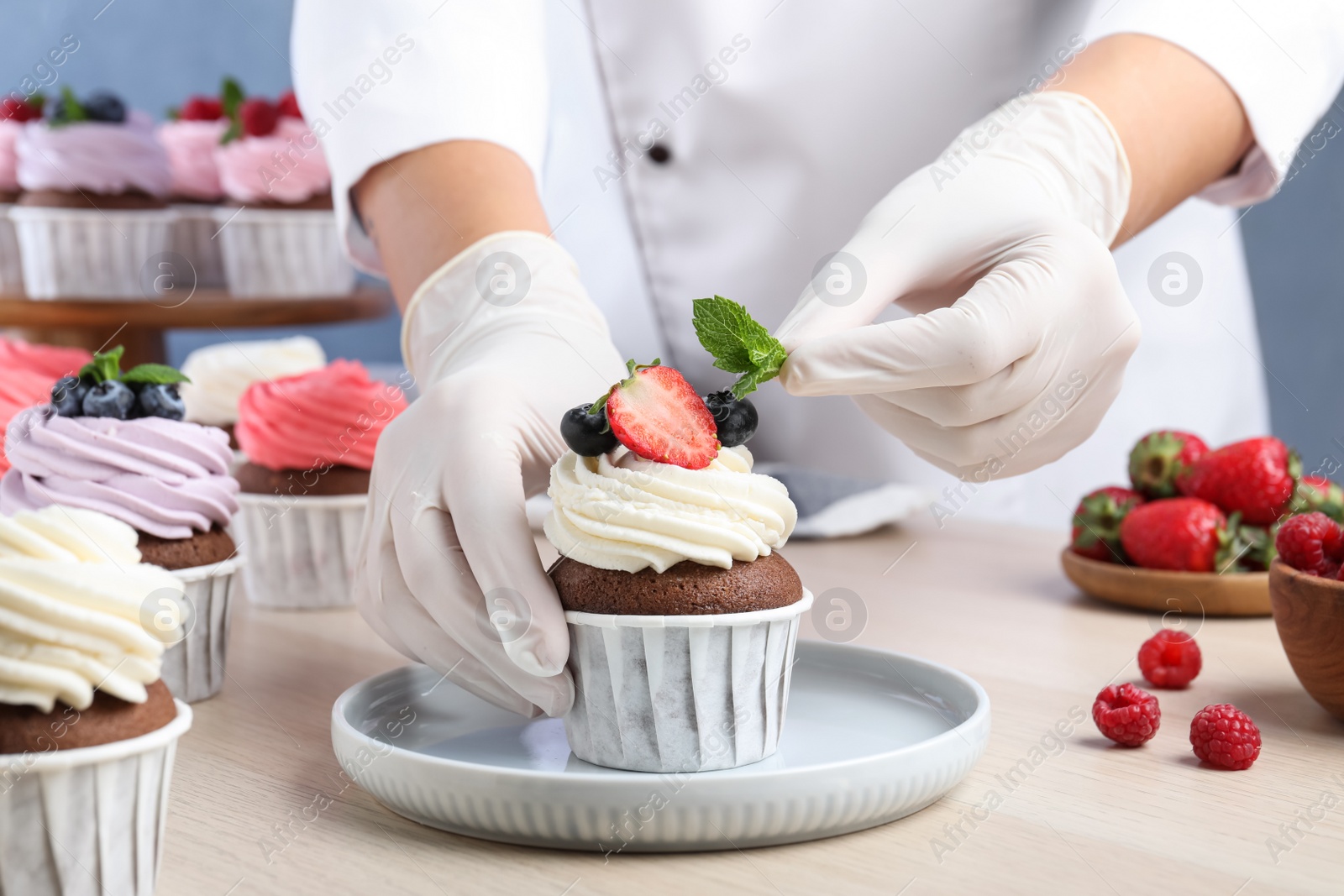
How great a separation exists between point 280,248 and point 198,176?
0.33 m

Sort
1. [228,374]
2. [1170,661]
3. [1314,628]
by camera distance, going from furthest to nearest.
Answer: [228,374]
[1170,661]
[1314,628]

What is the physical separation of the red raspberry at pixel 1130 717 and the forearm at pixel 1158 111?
0.79m

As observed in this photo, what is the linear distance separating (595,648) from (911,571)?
0.88 metres

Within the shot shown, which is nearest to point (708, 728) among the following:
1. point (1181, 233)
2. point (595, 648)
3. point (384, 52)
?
point (595, 648)

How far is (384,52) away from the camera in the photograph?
176 centimetres

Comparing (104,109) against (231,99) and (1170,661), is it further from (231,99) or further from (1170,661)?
(1170,661)

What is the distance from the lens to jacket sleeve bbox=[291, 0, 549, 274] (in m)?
1.68

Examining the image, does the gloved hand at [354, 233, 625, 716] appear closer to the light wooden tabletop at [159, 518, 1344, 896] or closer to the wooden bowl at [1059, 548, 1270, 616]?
the light wooden tabletop at [159, 518, 1344, 896]

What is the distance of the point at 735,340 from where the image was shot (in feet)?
3.57

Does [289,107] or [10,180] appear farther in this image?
[289,107]

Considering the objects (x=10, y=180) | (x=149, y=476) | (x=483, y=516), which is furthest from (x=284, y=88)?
(x=483, y=516)

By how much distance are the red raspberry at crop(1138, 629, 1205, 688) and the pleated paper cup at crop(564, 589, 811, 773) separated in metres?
0.49

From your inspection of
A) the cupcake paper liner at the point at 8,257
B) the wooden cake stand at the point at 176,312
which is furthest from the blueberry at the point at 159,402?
the cupcake paper liner at the point at 8,257

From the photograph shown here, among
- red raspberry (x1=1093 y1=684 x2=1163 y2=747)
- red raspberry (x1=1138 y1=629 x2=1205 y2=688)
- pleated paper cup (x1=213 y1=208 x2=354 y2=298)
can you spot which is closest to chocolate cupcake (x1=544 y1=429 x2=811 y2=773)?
red raspberry (x1=1093 y1=684 x2=1163 y2=747)
